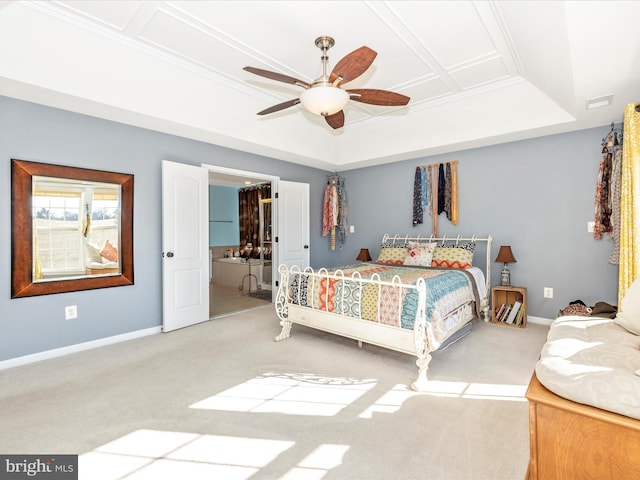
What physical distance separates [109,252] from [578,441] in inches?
162

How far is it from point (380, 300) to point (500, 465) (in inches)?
56.2

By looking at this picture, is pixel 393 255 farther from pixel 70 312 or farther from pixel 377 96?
pixel 70 312

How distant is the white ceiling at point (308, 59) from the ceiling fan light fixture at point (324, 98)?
2.37 ft

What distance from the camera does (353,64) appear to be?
2.34 m

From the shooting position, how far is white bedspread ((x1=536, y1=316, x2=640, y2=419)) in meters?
1.17

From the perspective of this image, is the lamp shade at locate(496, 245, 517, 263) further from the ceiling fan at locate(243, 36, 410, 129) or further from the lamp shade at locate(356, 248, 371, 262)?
the ceiling fan at locate(243, 36, 410, 129)

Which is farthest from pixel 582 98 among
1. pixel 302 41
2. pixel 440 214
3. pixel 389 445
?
pixel 389 445

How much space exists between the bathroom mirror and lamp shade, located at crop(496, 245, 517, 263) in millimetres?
4589

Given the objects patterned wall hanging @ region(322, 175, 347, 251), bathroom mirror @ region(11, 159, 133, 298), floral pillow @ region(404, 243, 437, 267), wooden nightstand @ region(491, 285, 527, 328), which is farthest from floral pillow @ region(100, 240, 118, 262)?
wooden nightstand @ region(491, 285, 527, 328)

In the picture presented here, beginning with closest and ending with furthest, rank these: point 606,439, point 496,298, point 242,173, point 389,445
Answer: point 606,439 → point 389,445 → point 496,298 → point 242,173

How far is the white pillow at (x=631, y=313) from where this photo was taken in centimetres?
180

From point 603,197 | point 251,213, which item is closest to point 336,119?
point 603,197

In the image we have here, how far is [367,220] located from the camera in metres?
5.97

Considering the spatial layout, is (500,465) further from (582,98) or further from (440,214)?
(440,214)
